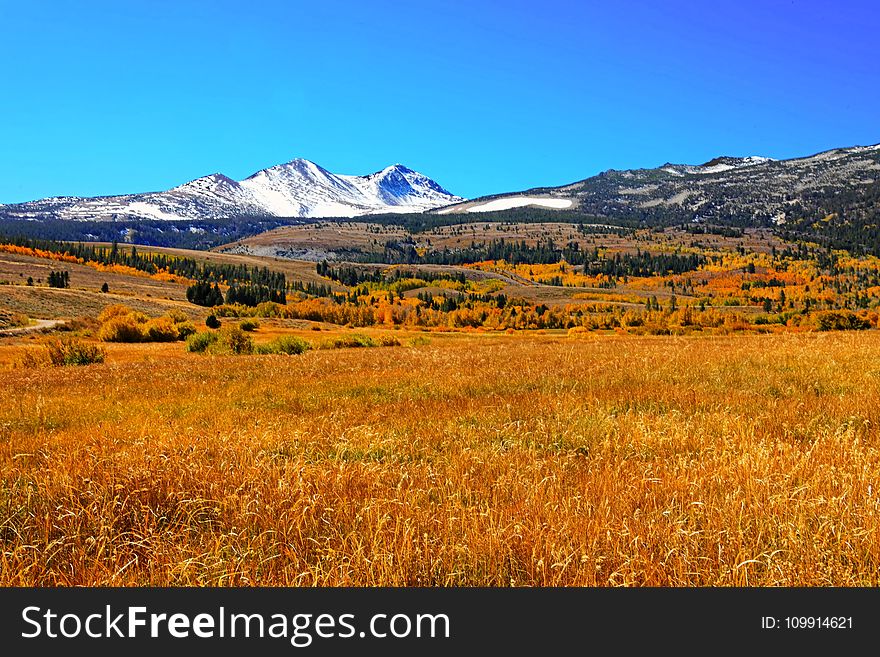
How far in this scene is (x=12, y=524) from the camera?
3742 mm

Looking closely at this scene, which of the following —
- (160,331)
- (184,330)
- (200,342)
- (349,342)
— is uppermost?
(200,342)

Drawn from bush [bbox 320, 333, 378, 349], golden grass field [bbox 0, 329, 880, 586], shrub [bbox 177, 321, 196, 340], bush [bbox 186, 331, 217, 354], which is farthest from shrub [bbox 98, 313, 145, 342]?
golden grass field [bbox 0, 329, 880, 586]

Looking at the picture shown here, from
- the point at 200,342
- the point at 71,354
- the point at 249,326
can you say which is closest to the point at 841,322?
the point at 249,326

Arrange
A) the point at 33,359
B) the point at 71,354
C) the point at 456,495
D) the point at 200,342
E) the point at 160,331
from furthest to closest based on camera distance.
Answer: the point at 160,331
the point at 200,342
the point at 71,354
the point at 33,359
the point at 456,495

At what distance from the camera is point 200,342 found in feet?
115

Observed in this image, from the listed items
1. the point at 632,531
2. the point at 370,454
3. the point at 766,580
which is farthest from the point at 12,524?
the point at 766,580

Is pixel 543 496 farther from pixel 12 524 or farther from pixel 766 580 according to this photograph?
pixel 12 524

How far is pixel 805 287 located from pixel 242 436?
219 m

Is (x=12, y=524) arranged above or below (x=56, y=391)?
above

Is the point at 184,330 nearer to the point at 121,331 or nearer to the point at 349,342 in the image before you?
the point at 121,331

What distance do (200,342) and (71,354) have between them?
342 inches

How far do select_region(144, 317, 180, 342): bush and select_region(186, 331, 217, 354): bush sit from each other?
1064 centimetres

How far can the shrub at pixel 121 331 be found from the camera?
138 feet

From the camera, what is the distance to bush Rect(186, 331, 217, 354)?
1372 inches
